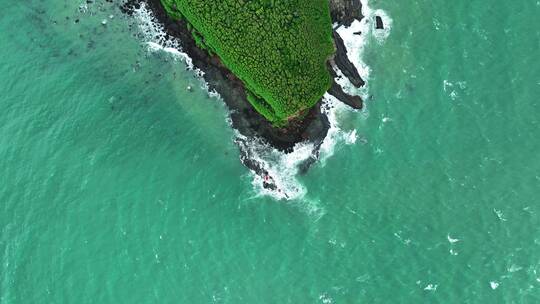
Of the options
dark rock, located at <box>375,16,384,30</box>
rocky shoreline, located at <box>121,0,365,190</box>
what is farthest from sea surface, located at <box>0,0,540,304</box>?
rocky shoreline, located at <box>121,0,365,190</box>

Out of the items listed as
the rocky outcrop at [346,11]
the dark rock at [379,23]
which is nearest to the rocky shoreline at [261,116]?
the rocky outcrop at [346,11]

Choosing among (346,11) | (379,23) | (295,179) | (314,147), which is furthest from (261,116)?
(379,23)

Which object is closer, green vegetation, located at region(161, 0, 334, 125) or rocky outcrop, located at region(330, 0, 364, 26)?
green vegetation, located at region(161, 0, 334, 125)

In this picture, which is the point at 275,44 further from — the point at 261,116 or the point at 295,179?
the point at 295,179

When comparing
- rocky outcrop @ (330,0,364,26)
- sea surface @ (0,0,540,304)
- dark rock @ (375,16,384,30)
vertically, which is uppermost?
rocky outcrop @ (330,0,364,26)

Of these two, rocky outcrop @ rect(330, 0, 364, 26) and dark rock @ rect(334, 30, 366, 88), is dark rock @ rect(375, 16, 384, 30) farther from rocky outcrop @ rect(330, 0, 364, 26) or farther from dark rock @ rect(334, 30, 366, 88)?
dark rock @ rect(334, 30, 366, 88)

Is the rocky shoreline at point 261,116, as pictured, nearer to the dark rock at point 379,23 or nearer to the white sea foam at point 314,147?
the white sea foam at point 314,147
